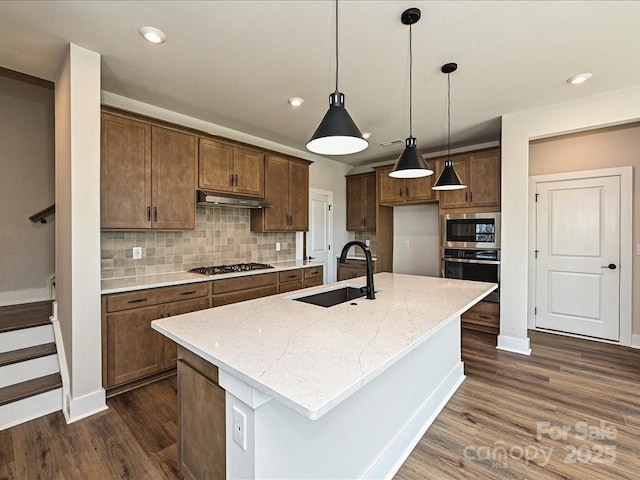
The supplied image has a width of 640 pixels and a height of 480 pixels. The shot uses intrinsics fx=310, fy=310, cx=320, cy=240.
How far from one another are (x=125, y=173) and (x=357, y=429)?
2.76 metres

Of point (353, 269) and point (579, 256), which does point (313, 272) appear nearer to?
point (353, 269)

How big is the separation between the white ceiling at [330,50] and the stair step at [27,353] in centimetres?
229

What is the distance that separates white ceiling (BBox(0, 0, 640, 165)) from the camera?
1.85 metres

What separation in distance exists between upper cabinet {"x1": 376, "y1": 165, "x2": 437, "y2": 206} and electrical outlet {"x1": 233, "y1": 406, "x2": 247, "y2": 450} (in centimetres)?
390

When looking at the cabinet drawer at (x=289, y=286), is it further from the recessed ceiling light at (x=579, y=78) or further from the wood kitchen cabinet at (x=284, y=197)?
the recessed ceiling light at (x=579, y=78)

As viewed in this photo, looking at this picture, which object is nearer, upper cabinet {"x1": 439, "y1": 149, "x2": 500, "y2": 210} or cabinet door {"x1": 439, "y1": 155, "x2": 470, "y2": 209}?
upper cabinet {"x1": 439, "y1": 149, "x2": 500, "y2": 210}

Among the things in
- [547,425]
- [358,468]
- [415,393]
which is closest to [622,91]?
[547,425]

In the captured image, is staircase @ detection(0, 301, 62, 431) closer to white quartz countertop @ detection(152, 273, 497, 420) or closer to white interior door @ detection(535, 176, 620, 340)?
white quartz countertop @ detection(152, 273, 497, 420)

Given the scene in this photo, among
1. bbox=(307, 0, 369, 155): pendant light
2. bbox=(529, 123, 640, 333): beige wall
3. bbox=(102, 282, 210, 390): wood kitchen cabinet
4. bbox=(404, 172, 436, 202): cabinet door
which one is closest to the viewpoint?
bbox=(307, 0, 369, 155): pendant light

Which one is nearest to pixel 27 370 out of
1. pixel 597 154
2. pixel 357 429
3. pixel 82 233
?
pixel 82 233

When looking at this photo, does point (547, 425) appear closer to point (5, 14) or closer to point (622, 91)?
point (622, 91)

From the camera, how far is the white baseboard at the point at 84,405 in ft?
7.25

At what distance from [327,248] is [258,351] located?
173 inches

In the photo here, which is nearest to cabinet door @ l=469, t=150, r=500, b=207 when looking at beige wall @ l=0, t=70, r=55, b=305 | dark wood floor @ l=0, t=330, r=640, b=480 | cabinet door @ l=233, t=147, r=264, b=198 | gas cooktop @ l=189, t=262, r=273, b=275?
dark wood floor @ l=0, t=330, r=640, b=480
